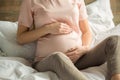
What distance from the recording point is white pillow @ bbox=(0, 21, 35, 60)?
5.08ft

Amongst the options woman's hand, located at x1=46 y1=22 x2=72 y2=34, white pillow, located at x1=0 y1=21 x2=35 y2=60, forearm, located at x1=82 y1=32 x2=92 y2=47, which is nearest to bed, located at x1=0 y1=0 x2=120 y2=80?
white pillow, located at x1=0 y1=21 x2=35 y2=60

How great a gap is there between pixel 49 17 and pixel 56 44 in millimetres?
149

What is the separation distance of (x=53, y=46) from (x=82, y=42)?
21 centimetres

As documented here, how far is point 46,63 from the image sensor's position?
4.31ft

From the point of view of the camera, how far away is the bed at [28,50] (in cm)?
127

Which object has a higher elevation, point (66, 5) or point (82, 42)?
point (66, 5)

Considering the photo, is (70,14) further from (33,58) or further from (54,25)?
(33,58)

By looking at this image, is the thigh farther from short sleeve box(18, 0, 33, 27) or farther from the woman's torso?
short sleeve box(18, 0, 33, 27)

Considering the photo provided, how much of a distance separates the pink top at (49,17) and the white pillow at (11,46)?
0.38 feet

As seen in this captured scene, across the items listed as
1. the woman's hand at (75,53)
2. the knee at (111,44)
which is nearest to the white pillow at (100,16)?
the woman's hand at (75,53)

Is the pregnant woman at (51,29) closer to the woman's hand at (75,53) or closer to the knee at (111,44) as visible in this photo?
the woman's hand at (75,53)

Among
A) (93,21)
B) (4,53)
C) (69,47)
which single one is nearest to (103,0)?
(93,21)

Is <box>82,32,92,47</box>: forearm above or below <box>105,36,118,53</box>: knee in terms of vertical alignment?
below

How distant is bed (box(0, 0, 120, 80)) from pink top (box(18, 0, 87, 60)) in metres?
0.13
